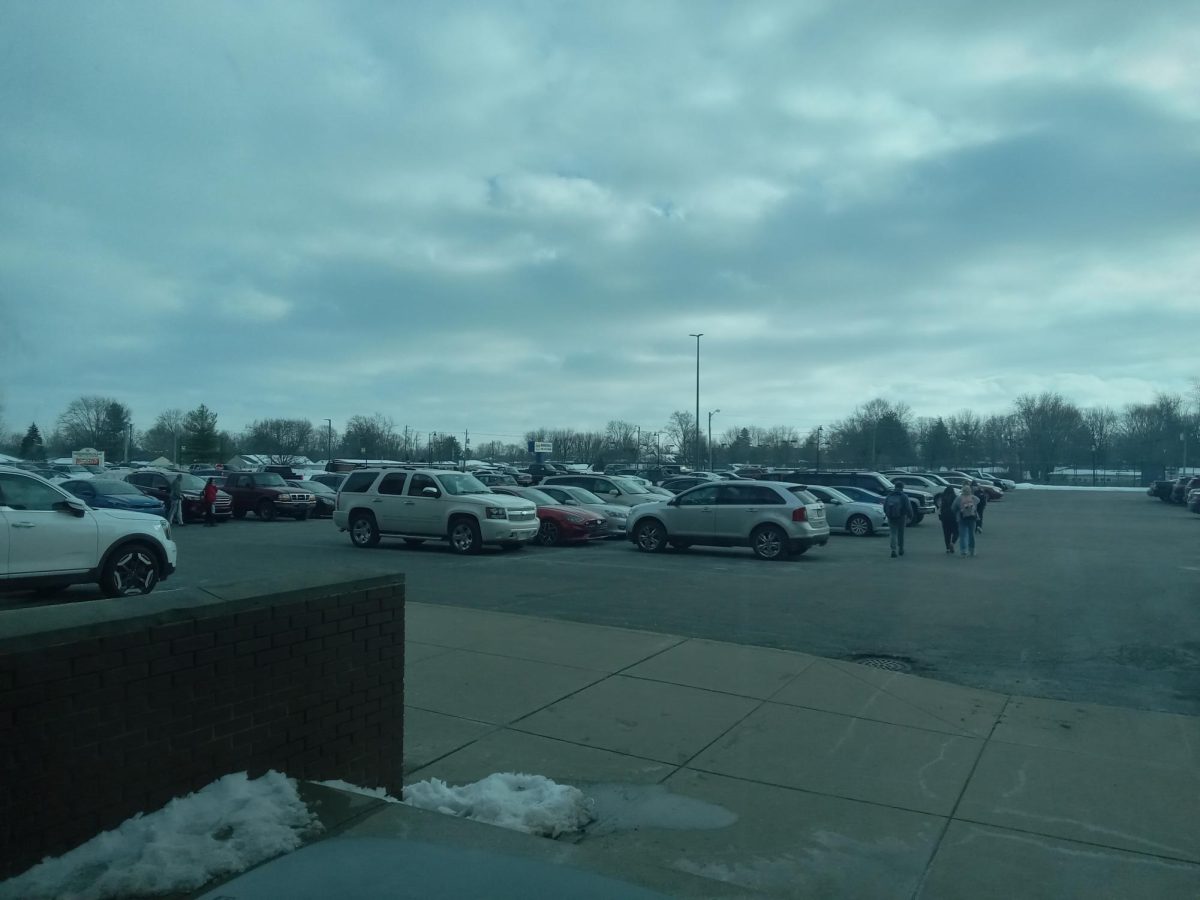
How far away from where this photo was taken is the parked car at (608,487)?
27141mm

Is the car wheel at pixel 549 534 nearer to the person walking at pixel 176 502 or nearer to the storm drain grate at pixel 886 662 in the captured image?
the person walking at pixel 176 502

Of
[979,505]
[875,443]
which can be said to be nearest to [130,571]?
[979,505]

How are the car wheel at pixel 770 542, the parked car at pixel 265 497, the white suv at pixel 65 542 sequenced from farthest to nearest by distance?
1. the parked car at pixel 265 497
2. the car wheel at pixel 770 542
3. the white suv at pixel 65 542

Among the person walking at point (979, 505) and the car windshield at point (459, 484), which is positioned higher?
the car windshield at point (459, 484)

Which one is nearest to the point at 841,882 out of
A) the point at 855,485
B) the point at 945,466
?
the point at 855,485

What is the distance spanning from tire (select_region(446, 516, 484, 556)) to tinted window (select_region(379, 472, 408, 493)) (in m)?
1.82

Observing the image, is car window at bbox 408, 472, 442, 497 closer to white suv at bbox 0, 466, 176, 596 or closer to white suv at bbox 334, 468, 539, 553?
white suv at bbox 334, 468, 539, 553

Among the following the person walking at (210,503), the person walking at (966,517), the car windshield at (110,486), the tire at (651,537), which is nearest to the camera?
the person walking at (966,517)

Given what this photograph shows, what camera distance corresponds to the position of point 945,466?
96.9 meters

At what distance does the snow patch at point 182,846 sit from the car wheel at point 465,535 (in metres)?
15.7

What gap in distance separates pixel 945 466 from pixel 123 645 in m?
101

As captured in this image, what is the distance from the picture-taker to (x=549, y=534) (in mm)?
22625

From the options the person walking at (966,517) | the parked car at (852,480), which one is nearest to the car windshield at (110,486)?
the parked car at (852,480)

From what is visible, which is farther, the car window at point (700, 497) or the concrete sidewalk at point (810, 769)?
the car window at point (700, 497)
